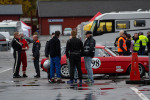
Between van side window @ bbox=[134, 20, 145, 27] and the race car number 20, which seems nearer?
the race car number 20

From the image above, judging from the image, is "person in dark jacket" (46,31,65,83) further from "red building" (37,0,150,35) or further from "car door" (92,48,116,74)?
"red building" (37,0,150,35)

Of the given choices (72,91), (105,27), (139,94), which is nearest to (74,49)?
(72,91)

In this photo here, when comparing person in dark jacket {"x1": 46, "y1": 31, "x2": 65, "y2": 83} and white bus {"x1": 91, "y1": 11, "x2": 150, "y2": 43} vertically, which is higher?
white bus {"x1": 91, "y1": 11, "x2": 150, "y2": 43}

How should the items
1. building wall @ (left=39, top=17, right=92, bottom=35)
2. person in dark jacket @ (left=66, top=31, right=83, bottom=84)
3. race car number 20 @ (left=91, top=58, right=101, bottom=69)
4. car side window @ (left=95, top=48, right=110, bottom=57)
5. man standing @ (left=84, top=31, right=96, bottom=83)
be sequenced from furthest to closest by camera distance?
building wall @ (left=39, top=17, right=92, bottom=35), car side window @ (left=95, top=48, right=110, bottom=57), race car number 20 @ (left=91, top=58, right=101, bottom=69), man standing @ (left=84, top=31, right=96, bottom=83), person in dark jacket @ (left=66, top=31, right=83, bottom=84)

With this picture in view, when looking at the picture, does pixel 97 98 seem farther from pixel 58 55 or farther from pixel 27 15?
pixel 27 15

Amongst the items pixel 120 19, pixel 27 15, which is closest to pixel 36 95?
pixel 120 19

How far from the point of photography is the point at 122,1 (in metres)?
96.3

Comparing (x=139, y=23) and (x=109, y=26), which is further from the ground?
(x=139, y=23)

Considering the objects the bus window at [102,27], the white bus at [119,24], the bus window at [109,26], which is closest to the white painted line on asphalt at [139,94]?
the white bus at [119,24]

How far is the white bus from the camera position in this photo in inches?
1339

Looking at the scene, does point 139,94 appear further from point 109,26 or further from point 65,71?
point 109,26

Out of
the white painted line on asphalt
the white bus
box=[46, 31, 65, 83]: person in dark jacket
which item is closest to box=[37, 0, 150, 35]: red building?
the white bus

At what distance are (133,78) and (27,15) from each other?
359 feet

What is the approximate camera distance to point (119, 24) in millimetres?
34469
